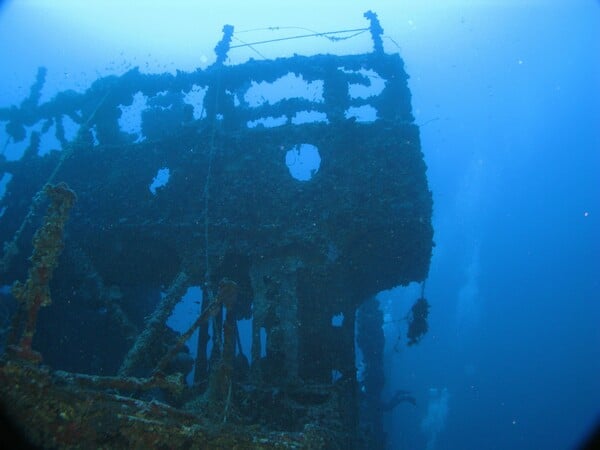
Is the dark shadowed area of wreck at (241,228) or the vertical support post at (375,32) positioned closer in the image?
the dark shadowed area of wreck at (241,228)

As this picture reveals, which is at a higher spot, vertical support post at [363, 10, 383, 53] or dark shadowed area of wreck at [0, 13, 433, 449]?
vertical support post at [363, 10, 383, 53]

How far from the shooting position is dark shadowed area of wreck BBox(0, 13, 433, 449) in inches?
300

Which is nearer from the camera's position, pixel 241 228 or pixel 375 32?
pixel 241 228

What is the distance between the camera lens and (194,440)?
3.03 m

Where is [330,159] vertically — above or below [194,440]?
above

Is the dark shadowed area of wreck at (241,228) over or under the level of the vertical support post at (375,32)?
under

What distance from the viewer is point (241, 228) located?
29.7ft

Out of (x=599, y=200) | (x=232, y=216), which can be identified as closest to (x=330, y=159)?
(x=232, y=216)

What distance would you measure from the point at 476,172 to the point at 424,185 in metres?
134

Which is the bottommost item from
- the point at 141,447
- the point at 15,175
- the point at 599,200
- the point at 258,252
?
the point at 141,447

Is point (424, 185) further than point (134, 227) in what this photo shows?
No

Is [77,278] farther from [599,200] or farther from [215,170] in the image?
[599,200]

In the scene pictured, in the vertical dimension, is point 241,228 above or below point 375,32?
below

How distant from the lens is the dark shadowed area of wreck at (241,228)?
7613mm
